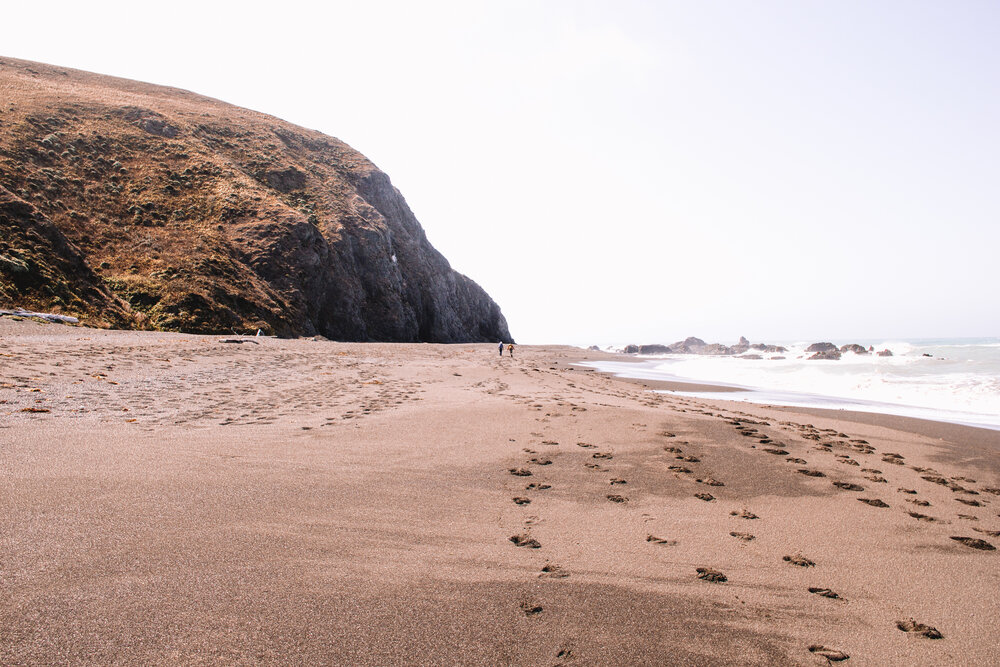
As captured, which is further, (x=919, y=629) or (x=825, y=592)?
(x=825, y=592)

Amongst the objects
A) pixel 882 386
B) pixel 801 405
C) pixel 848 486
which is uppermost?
pixel 882 386

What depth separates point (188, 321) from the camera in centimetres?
2358

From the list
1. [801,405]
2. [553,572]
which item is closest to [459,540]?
[553,572]

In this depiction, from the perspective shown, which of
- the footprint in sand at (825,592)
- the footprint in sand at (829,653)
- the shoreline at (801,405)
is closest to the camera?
the footprint in sand at (829,653)

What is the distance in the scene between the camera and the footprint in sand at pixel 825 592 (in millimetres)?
3088

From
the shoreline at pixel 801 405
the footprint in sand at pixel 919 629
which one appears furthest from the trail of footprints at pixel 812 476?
the shoreline at pixel 801 405

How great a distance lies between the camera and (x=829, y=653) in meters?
2.53

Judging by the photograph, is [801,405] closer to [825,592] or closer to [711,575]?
[825,592]

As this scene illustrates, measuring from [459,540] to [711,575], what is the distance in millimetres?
1656

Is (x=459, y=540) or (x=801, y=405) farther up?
(x=801, y=405)

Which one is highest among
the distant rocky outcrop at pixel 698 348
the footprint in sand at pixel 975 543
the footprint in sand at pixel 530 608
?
the distant rocky outcrop at pixel 698 348

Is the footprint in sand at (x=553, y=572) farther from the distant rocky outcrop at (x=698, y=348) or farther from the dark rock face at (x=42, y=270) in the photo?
the distant rocky outcrop at (x=698, y=348)

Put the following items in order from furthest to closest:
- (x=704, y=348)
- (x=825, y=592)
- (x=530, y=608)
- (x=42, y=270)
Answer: (x=704, y=348), (x=42, y=270), (x=825, y=592), (x=530, y=608)

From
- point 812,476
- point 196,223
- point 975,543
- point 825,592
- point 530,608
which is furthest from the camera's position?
point 196,223
